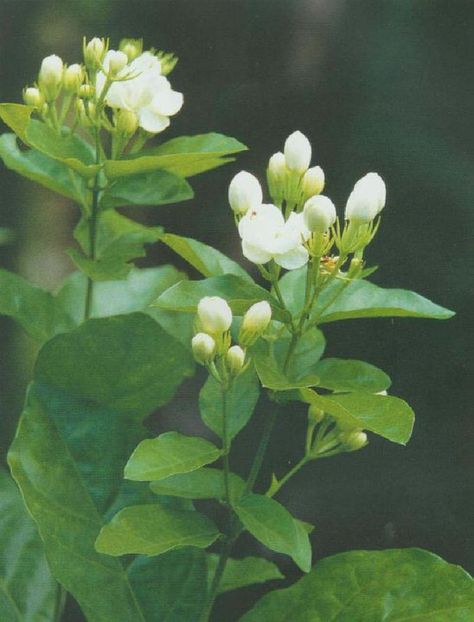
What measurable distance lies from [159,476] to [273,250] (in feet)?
0.63

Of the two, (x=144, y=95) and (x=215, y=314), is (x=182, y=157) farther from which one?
(x=215, y=314)

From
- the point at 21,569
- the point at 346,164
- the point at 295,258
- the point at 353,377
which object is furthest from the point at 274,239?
the point at 346,164

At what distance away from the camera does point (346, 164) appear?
4.86 feet

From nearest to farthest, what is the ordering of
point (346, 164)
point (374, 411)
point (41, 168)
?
1. point (374, 411)
2. point (41, 168)
3. point (346, 164)

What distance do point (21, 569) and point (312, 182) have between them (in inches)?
20.4

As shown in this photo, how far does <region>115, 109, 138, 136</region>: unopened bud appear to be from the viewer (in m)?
1.00

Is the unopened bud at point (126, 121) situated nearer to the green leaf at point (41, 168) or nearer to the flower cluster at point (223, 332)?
the green leaf at point (41, 168)

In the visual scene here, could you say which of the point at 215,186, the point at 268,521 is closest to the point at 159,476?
the point at 268,521

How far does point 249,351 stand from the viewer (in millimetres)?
910

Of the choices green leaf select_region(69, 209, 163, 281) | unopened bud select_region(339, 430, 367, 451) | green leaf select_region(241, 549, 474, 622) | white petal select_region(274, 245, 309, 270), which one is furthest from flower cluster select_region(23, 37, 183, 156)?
green leaf select_region(241, 549, 474, 622)

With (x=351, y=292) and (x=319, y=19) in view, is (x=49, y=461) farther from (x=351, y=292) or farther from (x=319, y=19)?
(x=319, y=19)

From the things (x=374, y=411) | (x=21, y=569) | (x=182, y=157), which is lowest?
A: (x=21, y=569)

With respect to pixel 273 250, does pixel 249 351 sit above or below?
below

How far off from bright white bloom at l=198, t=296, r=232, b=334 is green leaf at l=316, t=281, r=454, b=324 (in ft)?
0.25
